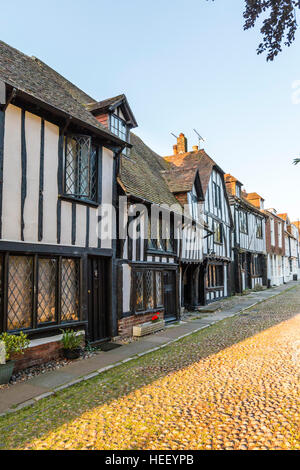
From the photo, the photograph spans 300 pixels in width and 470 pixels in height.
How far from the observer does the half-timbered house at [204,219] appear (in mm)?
14392

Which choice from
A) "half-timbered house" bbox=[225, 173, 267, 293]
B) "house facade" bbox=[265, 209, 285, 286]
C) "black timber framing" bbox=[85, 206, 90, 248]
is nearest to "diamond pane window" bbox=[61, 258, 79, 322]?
"black timber framing" bbox=[85, 206, 90, 248]

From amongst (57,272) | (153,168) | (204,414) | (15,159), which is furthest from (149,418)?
(153,168)

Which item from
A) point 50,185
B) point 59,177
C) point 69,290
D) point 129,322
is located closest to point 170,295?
point 129,322

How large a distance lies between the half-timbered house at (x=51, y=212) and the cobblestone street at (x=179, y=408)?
1.88 metres

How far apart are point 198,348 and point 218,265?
11577mm

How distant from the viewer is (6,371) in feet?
16.8

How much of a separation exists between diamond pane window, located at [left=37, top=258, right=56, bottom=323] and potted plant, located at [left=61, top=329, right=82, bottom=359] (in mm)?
474

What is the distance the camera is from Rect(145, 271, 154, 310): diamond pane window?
10056 millimetres

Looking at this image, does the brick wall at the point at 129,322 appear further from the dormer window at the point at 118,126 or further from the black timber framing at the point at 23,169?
the dormer window at the point at 118,126

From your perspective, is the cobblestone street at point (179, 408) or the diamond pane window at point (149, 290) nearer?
the cobblestone street at point (179, 408)

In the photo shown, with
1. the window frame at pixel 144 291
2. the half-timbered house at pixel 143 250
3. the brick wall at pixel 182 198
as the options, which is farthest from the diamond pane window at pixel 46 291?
the brick wall at pixel 182 198

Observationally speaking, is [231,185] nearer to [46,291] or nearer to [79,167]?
[79,167]

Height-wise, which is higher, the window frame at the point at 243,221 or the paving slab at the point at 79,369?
the window frame at the point at 243,221
